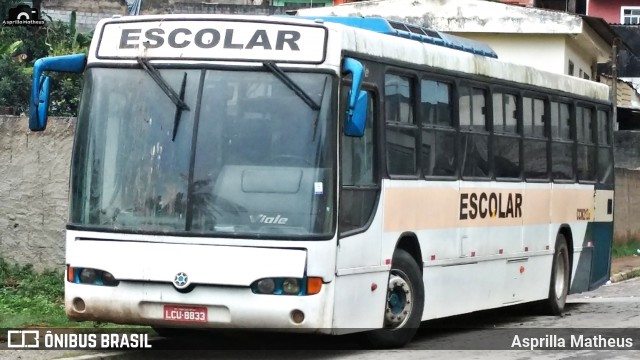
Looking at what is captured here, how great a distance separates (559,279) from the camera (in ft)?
54.1

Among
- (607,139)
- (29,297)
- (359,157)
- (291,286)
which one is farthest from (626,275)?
(291,286)

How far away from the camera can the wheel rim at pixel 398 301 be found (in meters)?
11.7

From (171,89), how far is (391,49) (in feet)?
7.29

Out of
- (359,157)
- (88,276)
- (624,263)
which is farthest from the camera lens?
(624,263)

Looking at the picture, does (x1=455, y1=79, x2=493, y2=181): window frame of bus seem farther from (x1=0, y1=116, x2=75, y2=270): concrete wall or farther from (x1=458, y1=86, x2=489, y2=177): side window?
(x1=0, y1=116, x2=75, y2=270): concrete wall

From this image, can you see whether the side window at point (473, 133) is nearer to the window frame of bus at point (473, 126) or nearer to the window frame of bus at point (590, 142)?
the window frame of bus at point (473, 126)

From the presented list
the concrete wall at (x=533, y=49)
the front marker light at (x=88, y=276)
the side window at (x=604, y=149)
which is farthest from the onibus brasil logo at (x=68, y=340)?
the concrete wall at (x=533, y=49)

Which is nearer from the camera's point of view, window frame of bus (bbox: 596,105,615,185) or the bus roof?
the bus roof

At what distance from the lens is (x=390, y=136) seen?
11.7m

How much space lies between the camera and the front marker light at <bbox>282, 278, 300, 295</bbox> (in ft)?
33.2

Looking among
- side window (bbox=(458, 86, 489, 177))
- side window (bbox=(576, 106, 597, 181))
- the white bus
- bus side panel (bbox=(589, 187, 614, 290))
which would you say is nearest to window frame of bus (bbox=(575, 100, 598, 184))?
side window (bbox=(576, 106, 597, 181))

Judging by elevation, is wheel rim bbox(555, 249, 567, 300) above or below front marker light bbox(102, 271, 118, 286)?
below

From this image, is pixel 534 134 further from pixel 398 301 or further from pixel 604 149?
pixel 398 301

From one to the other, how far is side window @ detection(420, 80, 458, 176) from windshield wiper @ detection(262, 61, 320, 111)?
2185 millimetres
